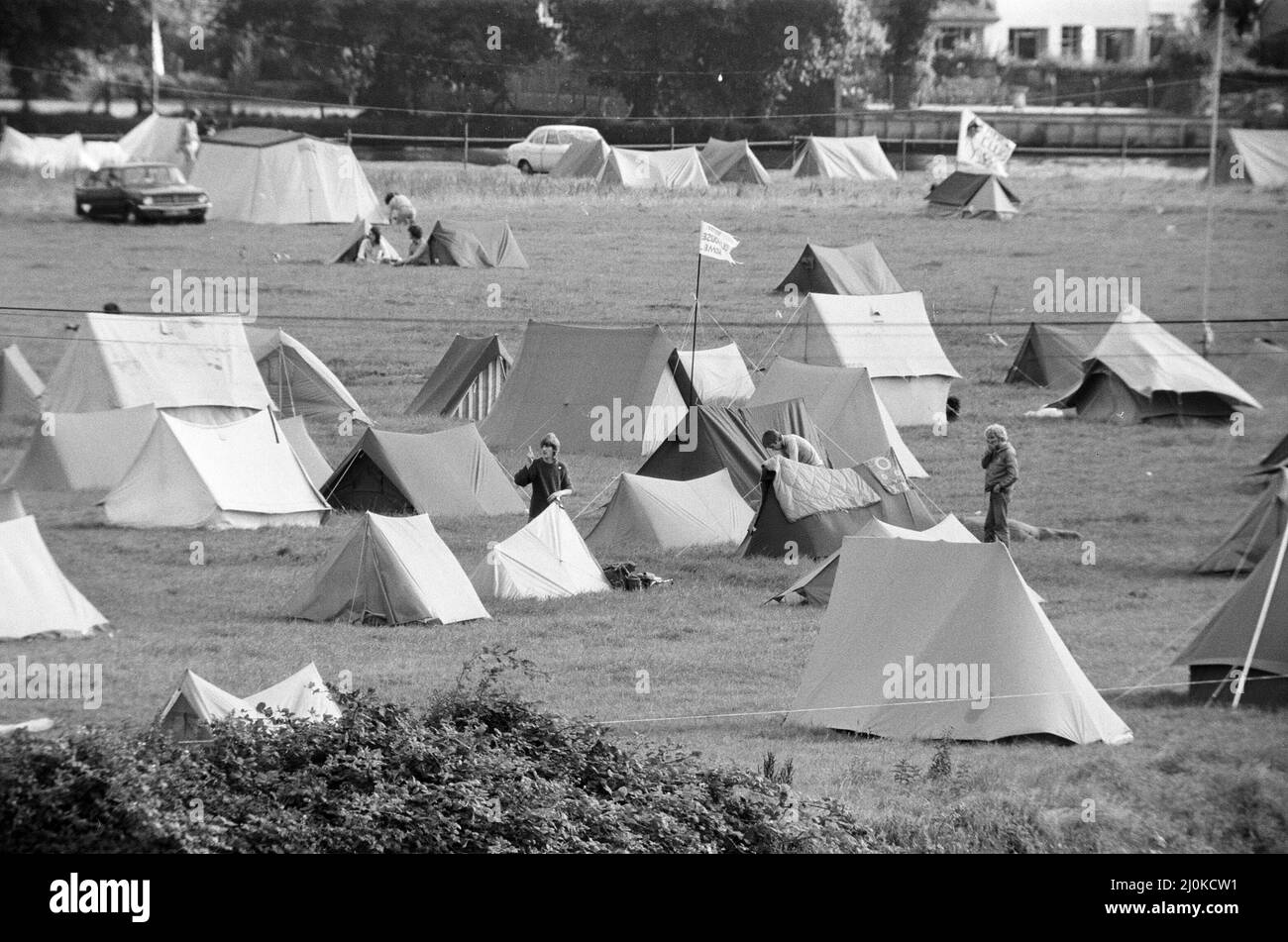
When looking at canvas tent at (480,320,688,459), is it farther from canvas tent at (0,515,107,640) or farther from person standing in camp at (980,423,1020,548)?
canvas tent at (0,515,107,640)

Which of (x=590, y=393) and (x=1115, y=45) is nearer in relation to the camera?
(x=590, y=393)

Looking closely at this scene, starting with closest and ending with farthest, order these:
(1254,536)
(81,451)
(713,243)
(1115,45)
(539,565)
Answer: (539,565) → (1254,536) → (81,451) → (713,243) → (1115,45)

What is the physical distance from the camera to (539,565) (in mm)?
12812

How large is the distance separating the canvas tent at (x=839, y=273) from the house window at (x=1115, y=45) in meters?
4.52

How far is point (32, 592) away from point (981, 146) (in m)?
→ 15.7

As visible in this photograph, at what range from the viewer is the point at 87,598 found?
12.6m

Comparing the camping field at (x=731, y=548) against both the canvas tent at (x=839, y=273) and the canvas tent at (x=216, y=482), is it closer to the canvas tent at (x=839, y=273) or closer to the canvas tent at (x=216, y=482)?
the canvas tent at (x=216, y=482)

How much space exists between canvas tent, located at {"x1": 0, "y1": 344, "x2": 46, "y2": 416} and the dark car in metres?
6.24

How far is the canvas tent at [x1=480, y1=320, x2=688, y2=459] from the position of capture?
17438 millimetres

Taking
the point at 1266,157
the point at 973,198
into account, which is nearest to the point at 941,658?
the point at 973,198

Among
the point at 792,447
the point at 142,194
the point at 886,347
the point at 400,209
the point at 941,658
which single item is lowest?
the point at 941,658

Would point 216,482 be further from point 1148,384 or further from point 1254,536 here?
point 1148,384

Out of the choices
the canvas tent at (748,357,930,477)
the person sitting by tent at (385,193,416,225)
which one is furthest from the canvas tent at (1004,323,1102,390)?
the person sitting by tent at (385,193,416,225)
